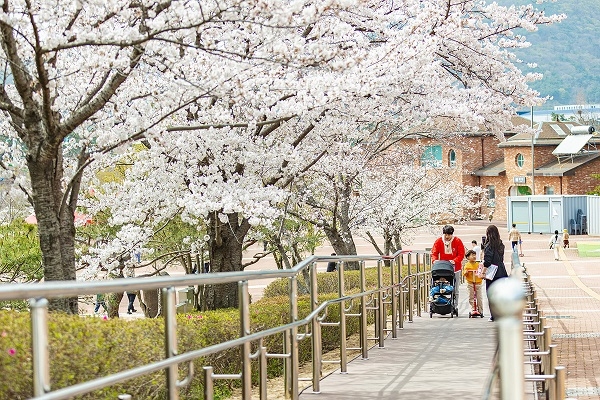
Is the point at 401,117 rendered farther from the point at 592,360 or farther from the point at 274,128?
the point at 592,360

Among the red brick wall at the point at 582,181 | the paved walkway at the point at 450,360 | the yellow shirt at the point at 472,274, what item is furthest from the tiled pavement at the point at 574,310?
the red brick wall at the point at 582,181

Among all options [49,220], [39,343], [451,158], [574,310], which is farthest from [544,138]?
[39,343]

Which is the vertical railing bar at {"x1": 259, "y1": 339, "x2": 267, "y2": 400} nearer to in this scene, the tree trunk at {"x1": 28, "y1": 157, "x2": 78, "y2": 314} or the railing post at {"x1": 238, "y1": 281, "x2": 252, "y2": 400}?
the railing post at {"x1": 238, "y1": 281, "x2": 252, "y2": 400}

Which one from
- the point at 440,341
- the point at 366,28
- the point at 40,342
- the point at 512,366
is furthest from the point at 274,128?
the point at 512,366

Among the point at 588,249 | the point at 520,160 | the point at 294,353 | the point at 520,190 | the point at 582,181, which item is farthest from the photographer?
the point at 520,190

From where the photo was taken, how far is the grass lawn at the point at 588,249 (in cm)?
4735

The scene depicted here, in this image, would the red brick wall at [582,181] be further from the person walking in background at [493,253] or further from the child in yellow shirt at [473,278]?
the person walking in background at [493,253]

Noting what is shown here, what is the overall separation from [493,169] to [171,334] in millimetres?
79101

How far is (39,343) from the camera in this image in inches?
149

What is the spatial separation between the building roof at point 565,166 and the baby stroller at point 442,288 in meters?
57.0

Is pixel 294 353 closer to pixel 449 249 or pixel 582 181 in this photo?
pixel 449 249

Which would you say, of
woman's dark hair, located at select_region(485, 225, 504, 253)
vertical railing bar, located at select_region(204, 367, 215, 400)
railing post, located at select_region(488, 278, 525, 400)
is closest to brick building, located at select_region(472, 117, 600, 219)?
woman's dark hair, located at select_region(485, 225, 504, 253)

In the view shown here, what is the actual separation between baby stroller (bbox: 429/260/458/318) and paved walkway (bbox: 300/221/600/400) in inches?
9.4

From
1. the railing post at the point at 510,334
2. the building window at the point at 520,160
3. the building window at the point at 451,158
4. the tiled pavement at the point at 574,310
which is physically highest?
the building window at the point at 451,158
